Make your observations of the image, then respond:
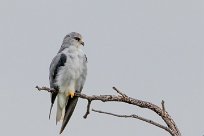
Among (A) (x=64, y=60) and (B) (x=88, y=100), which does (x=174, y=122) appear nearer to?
(B) (x=88, y=100)

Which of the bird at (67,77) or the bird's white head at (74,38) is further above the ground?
the bird's white head at (74,38)

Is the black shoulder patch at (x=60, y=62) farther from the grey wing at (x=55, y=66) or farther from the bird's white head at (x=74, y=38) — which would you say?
the bird's white head at (x=74, y=38)

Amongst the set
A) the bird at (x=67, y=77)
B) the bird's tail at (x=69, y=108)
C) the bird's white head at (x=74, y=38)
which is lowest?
the bird's tail at (x=69, y=108)

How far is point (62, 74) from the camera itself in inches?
406

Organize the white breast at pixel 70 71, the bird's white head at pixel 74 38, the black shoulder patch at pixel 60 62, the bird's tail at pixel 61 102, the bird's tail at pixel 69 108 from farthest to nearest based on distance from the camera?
the bird's white head at pixel 74 38 < the black shoulder patch at pixel 60 62 < the white breast at pixel 70 71 < the bird's tail at pixel 61 102 < the bird's tail at pixel 69 108

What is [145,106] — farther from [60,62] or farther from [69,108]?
[60,62]

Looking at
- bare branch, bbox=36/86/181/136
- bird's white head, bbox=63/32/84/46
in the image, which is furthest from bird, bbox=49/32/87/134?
bare branch, bbox=36/86/181/136

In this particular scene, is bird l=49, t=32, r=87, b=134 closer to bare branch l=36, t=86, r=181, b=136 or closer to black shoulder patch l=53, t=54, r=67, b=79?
black shoulder patch l=53, t=54, r=67, b=79

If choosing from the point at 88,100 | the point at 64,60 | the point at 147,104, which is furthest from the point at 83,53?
the point at 147,104

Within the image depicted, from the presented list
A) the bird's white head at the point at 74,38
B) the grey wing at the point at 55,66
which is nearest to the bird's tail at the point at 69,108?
the grey wing at the point at 55,66

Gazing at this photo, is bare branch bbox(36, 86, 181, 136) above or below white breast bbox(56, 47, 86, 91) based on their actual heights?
below

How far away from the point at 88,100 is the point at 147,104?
0.79 metres

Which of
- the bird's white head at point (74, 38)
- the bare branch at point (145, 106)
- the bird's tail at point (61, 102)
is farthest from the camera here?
the bird's white head at point (74, 38)

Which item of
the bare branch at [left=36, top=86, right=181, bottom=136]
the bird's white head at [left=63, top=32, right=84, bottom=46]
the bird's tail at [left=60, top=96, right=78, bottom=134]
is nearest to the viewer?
the bare branch at [left=36, top=86, right=181, bottom=136]
